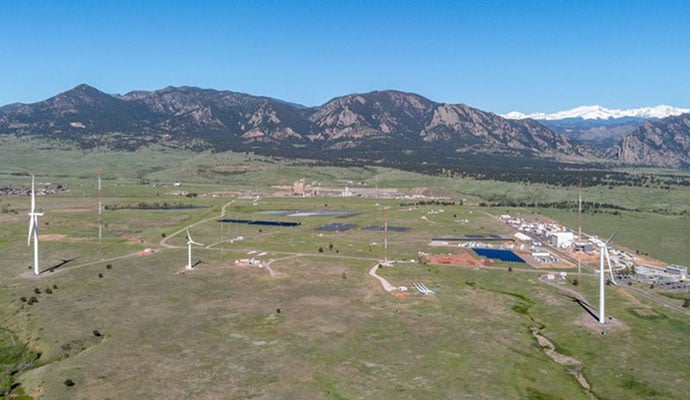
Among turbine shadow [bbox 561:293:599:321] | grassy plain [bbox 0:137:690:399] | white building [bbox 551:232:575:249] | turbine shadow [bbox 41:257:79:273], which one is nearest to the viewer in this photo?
grassy plain [bbox 0:137:690:399]

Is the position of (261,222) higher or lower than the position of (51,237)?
higher

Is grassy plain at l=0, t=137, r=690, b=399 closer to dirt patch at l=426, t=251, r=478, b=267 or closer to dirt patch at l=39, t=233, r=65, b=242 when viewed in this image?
dirt patch at l=426, t=251, r=478, b=267

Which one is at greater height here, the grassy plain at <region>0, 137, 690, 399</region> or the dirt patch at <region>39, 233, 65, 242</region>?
the dirt patch at <region>39, 233, 65, 242</region>

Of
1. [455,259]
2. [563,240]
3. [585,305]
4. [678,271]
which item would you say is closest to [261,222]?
[455,259]

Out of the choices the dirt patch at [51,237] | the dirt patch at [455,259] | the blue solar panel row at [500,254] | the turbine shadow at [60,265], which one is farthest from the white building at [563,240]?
the dirt patch at [51,237]

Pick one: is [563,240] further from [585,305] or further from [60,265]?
[60,265]

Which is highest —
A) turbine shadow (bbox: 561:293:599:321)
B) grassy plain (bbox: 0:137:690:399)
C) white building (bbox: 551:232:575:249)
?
white building (bbox: 551:232:575:249)

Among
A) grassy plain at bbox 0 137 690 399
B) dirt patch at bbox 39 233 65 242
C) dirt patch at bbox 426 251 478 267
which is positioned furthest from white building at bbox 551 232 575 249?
dirt patch at bbox 39 233 65 242

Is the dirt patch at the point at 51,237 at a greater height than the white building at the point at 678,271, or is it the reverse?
the white building at the point at 678,271

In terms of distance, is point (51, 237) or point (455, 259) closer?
point (455, 259)

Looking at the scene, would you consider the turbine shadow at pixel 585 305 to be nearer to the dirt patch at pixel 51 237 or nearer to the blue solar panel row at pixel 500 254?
the blue solar panel row at pixel 500 254

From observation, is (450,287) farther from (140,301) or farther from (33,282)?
(33,282)

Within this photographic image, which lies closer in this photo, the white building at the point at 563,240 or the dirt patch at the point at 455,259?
the dirt patch at the point at 455,259
